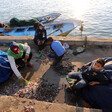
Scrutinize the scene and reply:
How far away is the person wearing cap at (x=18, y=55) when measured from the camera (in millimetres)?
3285

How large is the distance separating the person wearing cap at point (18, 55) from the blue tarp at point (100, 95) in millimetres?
1922

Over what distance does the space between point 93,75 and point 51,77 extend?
1489 mm

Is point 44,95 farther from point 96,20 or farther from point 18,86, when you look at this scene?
point 96,20

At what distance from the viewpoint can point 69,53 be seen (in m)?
4.76

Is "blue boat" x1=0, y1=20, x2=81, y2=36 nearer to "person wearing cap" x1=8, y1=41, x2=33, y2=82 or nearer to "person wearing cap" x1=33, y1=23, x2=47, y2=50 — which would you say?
"person wearing cap" x1=33, y1=23, x2=47, y2=50

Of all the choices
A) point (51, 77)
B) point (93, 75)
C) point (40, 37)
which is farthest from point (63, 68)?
point (40, 37)

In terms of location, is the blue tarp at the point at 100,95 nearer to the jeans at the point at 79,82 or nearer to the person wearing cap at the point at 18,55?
the jeans at the point at 79,82

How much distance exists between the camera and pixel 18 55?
3602 millimetres

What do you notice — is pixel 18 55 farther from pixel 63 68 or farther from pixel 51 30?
pixel 51 30

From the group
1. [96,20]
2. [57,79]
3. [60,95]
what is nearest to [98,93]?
[60,95]

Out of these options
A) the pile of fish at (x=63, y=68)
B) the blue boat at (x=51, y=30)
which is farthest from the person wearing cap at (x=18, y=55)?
the blue boat at (x=51, y=30)

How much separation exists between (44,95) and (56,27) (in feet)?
23.3

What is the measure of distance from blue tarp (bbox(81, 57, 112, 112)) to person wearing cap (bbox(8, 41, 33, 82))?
1.92 m

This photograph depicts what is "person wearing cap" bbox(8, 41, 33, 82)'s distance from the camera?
3285 millimetres
